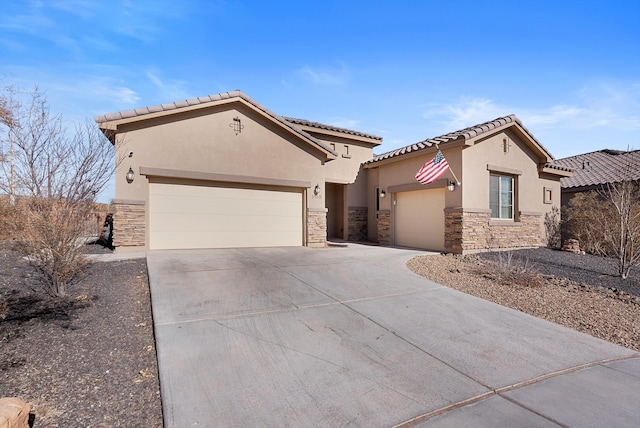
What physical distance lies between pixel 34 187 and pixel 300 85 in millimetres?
9107

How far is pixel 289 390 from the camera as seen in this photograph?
2.93 m

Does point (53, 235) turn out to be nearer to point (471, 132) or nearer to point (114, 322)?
point (114, 322)

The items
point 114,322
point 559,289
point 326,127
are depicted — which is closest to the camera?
point 114,322

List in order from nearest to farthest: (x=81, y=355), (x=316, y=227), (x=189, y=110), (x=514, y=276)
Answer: (x=81, y=355) → (x=514, y=276) → (x=189, y=110) → (x=316, y=227)

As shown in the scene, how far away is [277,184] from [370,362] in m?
9.12

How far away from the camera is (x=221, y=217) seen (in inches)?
442

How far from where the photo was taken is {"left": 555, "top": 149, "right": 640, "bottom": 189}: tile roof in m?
14.7

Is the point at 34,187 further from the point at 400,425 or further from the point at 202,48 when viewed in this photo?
the point at 202,48

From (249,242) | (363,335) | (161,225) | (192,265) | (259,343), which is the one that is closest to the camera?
(259,343)

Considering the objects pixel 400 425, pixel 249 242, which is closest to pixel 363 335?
pixel 400 425

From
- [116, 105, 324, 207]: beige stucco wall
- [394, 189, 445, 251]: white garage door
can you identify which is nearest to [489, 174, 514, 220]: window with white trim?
[394, 189, 445, 251]: white garage door

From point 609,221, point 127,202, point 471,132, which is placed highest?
point 471,132

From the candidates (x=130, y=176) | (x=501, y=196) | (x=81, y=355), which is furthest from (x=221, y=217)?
(x=501, y=196)

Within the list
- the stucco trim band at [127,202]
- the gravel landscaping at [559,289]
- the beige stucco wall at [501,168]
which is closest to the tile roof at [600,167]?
the beige stucco wall at [501,168]
